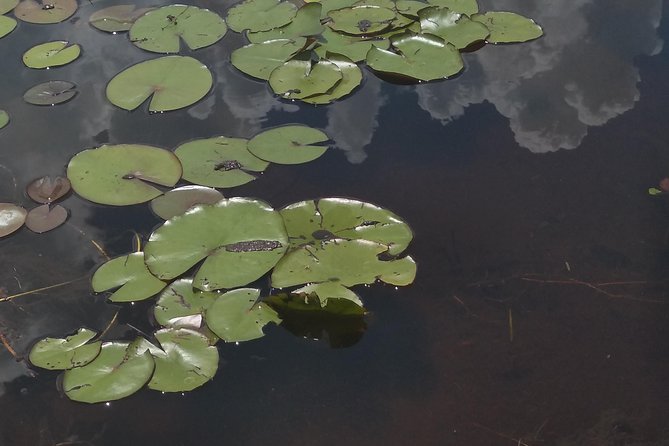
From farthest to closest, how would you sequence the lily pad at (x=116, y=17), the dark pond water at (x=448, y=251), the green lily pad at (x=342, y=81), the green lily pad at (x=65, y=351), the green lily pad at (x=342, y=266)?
the lily pad at (x=116, y=17)
the green lily pad at (x=342, y=81)
the green lily pad at (x=342, y=266)
the green lily pad at (x=65, y=351)
the dark pond water at (x=448, y=251)

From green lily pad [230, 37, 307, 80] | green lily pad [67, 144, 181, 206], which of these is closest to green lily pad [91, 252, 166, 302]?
green lily pad [67, 144, 181, 206]

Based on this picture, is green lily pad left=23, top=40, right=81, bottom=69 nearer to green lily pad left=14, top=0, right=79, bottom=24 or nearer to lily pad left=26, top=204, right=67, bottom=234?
green lily pad left=14, top=0, right=79, bottom=24

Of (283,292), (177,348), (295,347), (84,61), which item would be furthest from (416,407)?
(84,61)

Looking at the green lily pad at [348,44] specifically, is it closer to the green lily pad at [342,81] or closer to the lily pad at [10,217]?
the green lily pad at [342,81]

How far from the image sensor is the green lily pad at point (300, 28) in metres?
3.57

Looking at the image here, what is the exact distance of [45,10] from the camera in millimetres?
3900

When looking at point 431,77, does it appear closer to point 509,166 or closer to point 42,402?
Answer: point 509,166

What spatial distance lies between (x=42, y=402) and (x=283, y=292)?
0.84 meters

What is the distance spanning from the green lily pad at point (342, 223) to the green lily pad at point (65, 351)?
2.49 ft

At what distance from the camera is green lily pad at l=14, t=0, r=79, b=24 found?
385 cm

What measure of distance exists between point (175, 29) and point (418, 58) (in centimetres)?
126

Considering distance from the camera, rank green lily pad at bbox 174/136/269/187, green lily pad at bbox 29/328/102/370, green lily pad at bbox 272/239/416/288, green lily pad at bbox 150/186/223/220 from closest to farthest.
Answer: green lily pad at bbox 29/328/102/370, green lily pad at bbox 272/239/416/288, green lily pad at bbox 150/186/223/220, green lily pad at bbox 174/136/269/187

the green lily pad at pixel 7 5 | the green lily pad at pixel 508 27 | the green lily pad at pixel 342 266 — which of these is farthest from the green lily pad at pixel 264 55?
the green lily pad at pixel 7 5

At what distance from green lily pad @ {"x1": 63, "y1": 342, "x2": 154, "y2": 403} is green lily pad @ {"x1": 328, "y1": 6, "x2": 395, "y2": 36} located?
1992 mm
